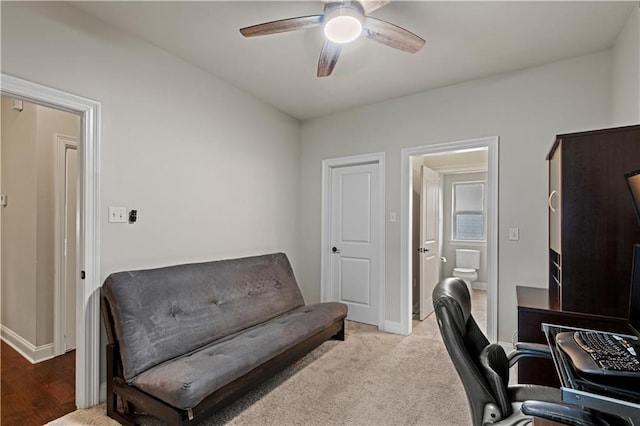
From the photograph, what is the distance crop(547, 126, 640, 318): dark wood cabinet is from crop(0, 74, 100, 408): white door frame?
9.52 feet

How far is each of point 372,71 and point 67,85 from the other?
7.61ft

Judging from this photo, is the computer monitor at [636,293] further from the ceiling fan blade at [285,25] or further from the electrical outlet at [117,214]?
the electrical outlet at [117,214]

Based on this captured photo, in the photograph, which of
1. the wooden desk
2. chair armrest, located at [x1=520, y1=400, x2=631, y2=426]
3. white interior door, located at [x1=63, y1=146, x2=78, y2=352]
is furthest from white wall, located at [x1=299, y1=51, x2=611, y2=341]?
white interior door, located at [x1=63, y1=146, x2=78, y2=352]

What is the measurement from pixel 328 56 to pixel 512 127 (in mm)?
1855

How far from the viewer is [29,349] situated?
2.88m

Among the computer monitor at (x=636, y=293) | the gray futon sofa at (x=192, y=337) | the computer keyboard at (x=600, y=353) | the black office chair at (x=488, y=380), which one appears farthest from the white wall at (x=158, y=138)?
the computer monitor at (x=636, y=293)

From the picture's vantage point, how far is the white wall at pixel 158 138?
201 cm

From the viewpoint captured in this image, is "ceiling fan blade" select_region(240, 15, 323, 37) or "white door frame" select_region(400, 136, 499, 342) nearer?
"ceiling fan blade" select_region(240, 15, 323, 37)

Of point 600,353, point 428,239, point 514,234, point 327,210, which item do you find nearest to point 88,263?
point 327,210

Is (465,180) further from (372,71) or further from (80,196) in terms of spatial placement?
(80,196)

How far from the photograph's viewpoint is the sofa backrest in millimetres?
2014

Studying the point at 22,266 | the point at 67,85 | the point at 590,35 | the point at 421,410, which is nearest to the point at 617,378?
the point at 421,410

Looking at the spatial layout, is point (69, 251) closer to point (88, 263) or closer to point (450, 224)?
point (88, 263)

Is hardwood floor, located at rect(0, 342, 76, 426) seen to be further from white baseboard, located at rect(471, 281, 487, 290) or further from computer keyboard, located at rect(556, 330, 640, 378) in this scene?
white baseboard, located at rect(471, 281, 487, 290)
